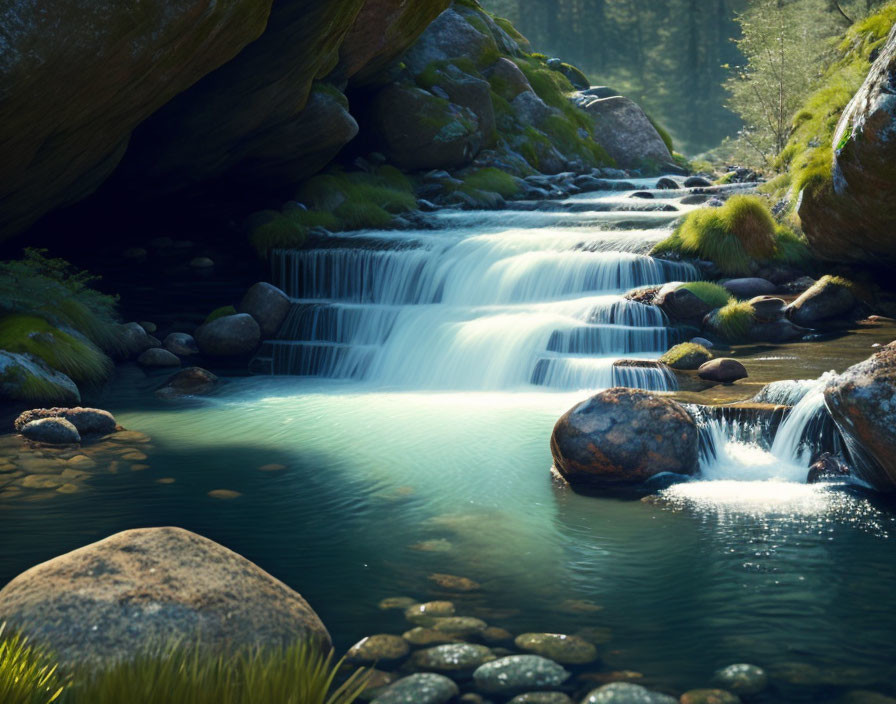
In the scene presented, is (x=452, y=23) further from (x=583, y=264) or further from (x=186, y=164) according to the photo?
(x=583, y=264)

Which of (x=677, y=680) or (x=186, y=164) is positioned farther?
(x=186, y=164)

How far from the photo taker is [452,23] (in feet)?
75.6

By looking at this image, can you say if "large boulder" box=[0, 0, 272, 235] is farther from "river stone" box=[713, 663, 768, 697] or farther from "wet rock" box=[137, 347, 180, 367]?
"river stone" box=[713, 663, 768, 697]

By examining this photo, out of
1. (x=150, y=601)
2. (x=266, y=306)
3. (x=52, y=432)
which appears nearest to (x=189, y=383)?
(x=266, y=306)

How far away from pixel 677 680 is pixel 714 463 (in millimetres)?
3554

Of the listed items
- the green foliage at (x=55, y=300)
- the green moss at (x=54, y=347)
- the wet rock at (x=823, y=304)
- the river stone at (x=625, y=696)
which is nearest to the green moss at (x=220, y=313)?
the green foliage at (x=55, y=300)

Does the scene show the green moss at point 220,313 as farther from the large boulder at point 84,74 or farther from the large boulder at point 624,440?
the large boulder at point 624,440

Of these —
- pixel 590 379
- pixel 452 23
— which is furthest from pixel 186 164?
pixel 452 23

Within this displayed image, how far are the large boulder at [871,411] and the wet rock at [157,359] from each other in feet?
29.8

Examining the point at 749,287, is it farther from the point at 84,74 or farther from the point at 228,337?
the point at 84,74

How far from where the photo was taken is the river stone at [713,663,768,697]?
3.93m

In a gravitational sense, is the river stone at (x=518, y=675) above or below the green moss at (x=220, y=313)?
below

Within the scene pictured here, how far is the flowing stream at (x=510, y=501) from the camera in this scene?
467 centimetres

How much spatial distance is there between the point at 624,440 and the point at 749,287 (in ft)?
21.0
